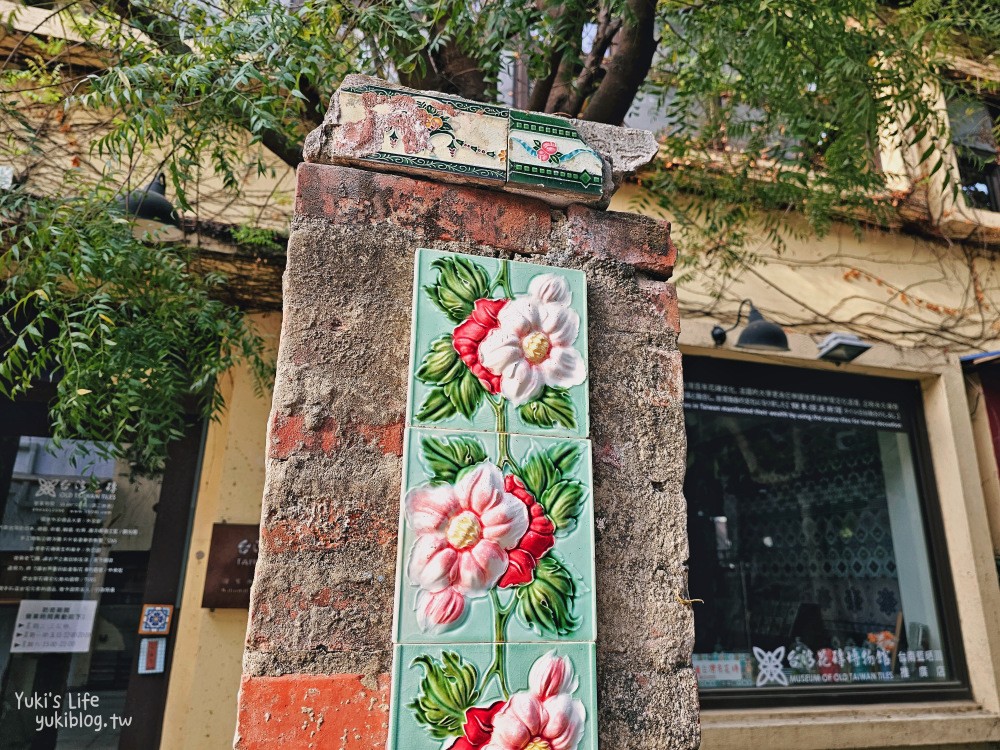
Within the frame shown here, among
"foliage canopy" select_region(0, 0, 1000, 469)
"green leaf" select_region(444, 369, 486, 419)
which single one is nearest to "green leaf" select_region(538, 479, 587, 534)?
"green leaf" select_region(444, 369, 486, 419)

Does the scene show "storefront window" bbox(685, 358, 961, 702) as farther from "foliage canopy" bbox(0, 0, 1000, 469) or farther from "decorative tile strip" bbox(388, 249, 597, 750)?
"decorative tile strip" bbox(388, 249, 597, 750)

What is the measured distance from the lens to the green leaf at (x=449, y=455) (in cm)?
134

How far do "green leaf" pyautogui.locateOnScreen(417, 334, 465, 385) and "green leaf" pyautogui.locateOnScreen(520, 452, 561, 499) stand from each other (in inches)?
8.5

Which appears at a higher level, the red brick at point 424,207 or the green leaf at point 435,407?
the red brick at point 424,207

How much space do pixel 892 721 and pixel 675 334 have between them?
319cm

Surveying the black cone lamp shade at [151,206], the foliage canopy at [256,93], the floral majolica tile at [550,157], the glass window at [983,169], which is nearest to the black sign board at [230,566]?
the foliage canopy at [256,93]

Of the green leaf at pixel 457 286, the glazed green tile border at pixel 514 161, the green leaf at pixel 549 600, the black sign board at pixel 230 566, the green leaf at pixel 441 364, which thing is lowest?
the green leaf at pixel 549 600

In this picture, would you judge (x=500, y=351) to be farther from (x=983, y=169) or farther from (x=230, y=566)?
(x=983, y=169)

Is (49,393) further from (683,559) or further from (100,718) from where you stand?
(683,559)

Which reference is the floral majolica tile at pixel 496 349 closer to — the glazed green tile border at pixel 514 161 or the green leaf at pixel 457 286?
the green leaf at pixel 457 286

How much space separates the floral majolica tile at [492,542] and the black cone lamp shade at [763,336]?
2761 mm

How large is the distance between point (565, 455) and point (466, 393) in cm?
23

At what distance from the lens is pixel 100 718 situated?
10.7 feet

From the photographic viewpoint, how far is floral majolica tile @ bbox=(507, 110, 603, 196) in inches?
62.8
